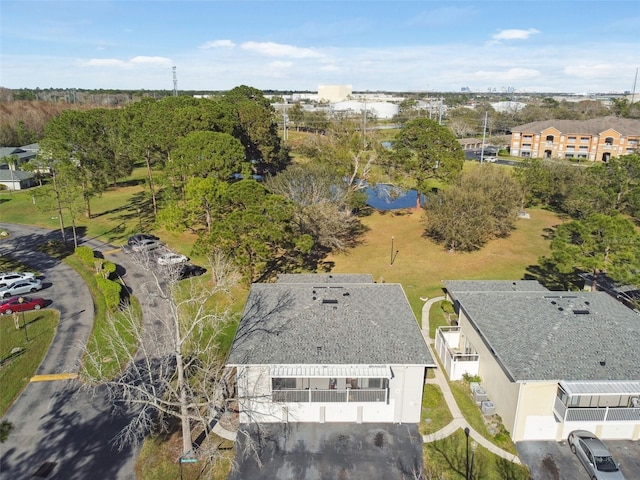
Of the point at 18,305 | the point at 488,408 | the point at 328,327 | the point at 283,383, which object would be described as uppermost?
the point at 328,327

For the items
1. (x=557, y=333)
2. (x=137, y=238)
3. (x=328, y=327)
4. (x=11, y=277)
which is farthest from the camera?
(x=137, y=238)

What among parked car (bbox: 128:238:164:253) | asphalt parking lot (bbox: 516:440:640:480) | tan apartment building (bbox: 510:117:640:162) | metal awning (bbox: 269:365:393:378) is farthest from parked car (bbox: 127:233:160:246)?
tan apartment building (bbox: 510:117:640:162)

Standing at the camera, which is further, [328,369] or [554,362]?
[328,369]

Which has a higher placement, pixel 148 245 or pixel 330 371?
pixel 330 371

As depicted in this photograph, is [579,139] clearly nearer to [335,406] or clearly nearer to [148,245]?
[148,245]

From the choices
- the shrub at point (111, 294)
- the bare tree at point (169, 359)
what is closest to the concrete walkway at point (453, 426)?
the bare tree at point (169, 359)

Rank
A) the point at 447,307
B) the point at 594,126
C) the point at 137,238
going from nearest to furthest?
1. the point at 447,307
2. the point at 137,238
3. the point at 594,126

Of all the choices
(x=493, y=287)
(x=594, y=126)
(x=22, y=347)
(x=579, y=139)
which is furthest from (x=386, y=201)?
(x=594, y=126)
